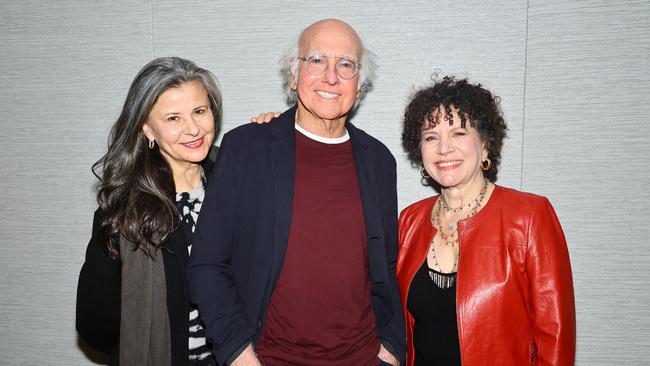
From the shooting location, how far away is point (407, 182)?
2404 millimetres

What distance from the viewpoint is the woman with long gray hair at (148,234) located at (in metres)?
1.70

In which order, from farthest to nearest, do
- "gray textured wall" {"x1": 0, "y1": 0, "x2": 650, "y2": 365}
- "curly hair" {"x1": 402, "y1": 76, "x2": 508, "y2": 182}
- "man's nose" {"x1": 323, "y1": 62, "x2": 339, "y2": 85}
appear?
"gray textured wall" {"x1": 0, "y1": 0, "x2": 650, "y2": 365}, "curly hair" {"x1": 402, "y1": 76, "x2": 508, "y2": 182}, "man's nose" {"x1": 323, "y1": 62, "x2": 339, "y2": 85}

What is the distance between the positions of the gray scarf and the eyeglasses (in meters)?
0.98

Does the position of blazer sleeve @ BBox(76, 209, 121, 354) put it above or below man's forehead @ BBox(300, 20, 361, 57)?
below

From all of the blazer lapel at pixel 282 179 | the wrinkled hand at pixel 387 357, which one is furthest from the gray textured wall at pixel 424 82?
the wrinkled hand at pixel 387 357

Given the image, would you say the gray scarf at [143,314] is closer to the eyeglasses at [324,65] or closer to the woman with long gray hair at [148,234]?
the woman with long gray hair at [148,234]

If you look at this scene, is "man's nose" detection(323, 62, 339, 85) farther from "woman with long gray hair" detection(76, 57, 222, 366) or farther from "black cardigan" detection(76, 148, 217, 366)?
"black cardigan" detection(76, 148, 217, 366)

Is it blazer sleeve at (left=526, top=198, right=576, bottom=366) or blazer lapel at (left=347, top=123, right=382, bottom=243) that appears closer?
blazer sleeve at (left=526, top=198, right=576, bottom=366)

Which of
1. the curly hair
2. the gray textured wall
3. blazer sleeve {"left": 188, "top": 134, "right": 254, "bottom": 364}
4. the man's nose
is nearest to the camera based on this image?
blazer sleeve {"left": 188, "top": 134, "right": 254, "bottom": 364}

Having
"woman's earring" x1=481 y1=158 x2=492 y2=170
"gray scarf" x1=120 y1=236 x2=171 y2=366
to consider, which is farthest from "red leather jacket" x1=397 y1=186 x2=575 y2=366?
"gray scarf" x1=120 y1=236 x2=171 y2=366

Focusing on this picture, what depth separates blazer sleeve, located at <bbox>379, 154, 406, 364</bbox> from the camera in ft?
5.85

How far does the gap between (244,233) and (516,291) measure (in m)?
1.06

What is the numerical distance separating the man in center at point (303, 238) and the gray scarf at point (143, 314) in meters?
0.22

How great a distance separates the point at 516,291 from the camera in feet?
5.40
